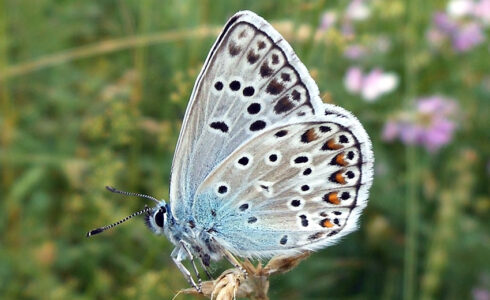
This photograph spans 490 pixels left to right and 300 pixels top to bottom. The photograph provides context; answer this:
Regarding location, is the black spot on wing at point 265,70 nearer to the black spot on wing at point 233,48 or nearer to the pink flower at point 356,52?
the black spot on wing at point 233,48

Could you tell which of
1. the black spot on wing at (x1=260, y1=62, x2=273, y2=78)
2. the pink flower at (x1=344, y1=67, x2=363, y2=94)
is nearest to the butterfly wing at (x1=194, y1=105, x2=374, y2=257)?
the black spot on wing at (x1=260, y1=62, x2=273, y2=78)

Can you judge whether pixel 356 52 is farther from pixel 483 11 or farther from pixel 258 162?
pixel 258 162

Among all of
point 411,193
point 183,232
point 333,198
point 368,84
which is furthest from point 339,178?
point 368,84

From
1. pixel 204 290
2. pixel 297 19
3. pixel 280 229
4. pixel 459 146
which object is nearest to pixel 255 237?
pixel 280 229

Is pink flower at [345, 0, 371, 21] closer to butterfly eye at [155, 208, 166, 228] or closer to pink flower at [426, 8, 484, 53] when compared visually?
pink flower at [426, 8, 484, 53]

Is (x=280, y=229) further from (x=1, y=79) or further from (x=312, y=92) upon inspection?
(x=1, y=79)
